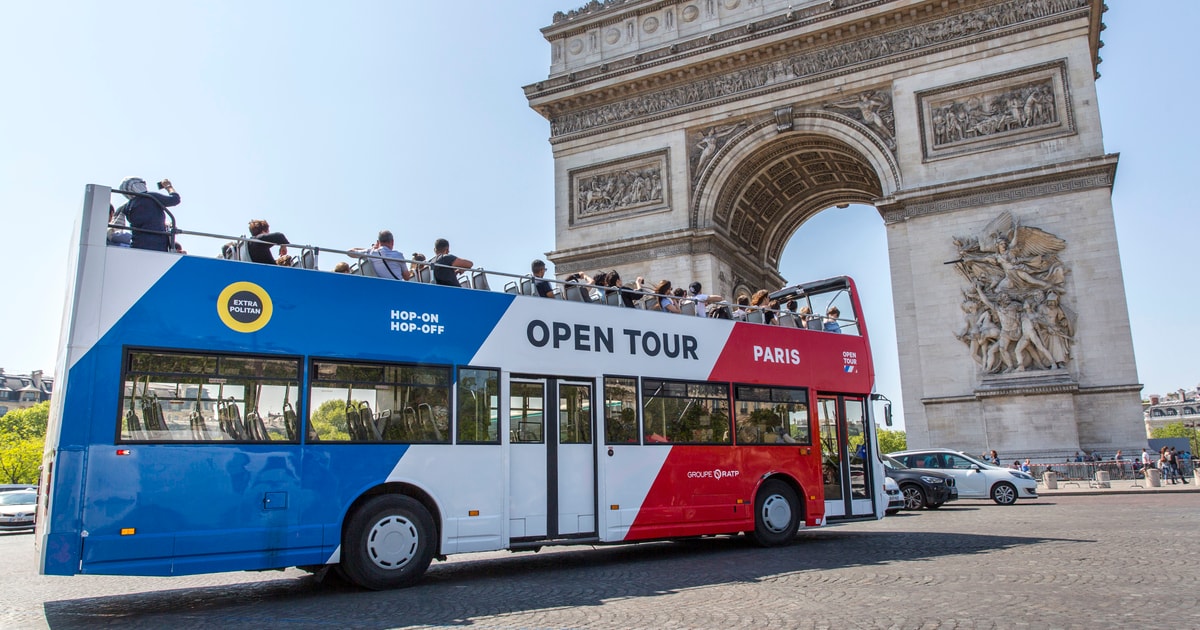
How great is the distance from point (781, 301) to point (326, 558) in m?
8.26

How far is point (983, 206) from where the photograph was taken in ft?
79.0

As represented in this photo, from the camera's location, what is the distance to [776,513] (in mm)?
11133

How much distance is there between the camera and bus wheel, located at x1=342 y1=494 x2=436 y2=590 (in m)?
7.70

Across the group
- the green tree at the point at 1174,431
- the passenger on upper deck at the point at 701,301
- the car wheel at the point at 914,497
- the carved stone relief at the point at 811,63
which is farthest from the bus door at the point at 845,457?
the green tree at the point at 1174,431

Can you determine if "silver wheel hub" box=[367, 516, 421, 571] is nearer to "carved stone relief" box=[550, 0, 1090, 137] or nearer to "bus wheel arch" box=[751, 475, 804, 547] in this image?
"bus wheel arch" box=[751, 475, 804, 547]

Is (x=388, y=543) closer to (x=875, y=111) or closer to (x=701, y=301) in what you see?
(x=701, y=301)

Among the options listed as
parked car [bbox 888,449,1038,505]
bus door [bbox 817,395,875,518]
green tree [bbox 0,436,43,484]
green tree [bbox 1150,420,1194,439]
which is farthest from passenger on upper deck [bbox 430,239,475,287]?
green tree [bbox 1150,420,1194,439]

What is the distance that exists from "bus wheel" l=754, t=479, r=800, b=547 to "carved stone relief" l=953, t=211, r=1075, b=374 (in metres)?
14.3

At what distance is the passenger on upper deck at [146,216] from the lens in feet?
23.7

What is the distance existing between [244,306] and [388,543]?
250 centimetres

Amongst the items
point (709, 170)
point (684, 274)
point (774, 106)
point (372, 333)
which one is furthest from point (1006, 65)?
point (372, 333)

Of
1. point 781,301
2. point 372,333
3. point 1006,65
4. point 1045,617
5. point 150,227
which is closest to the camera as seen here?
point 1045,617

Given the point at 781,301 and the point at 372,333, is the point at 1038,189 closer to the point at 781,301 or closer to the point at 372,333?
the point at 781,301

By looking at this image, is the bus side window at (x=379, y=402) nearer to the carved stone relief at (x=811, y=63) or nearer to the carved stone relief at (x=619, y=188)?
the carved stone relief at (x=619, y=188)
